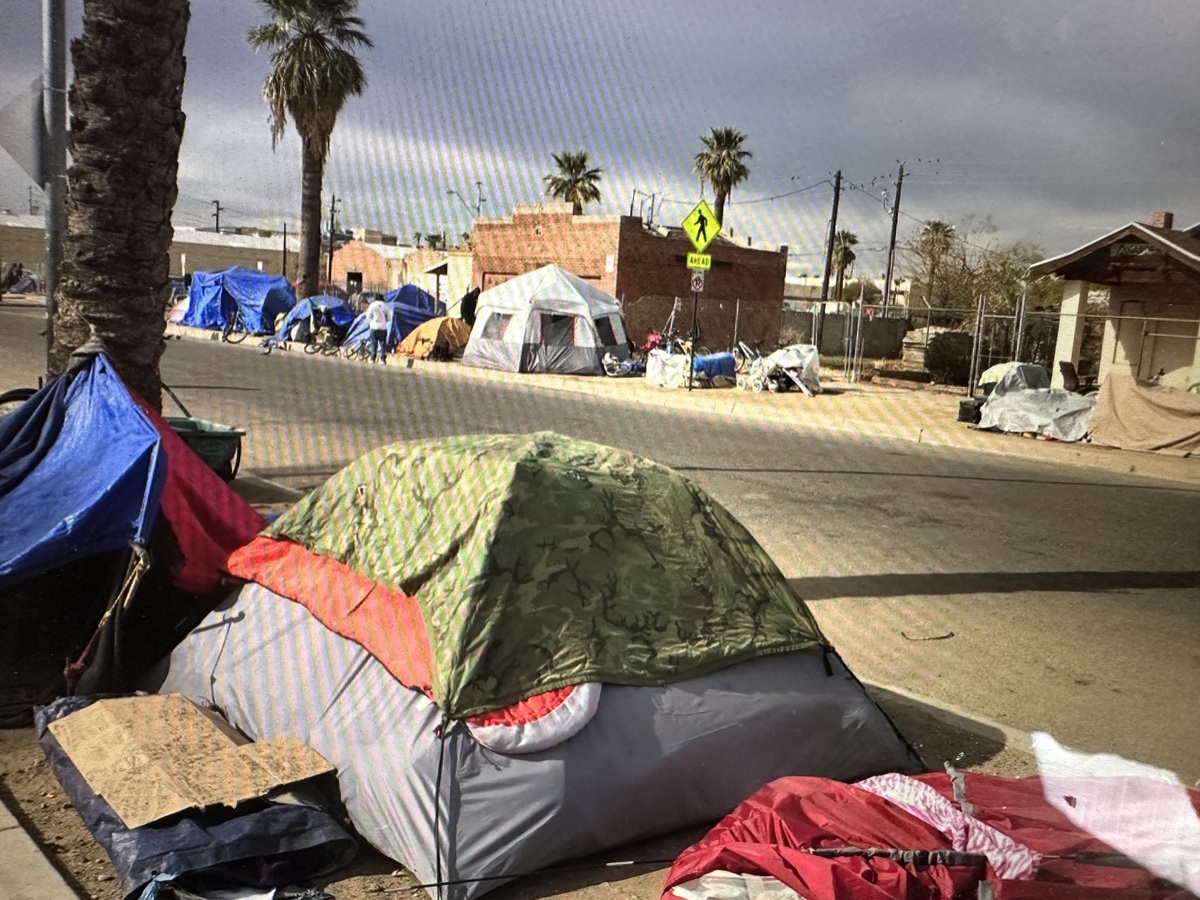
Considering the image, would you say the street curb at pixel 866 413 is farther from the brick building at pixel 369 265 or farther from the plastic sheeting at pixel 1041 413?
the brick building at pixel 369 265

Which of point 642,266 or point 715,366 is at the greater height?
point 642,266

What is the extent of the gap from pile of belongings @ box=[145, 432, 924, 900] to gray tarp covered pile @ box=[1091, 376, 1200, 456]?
508 inches

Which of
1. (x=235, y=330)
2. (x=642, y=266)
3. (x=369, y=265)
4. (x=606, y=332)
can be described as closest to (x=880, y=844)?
(x=606, y=332)

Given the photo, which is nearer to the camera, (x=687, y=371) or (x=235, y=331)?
(x=687, y=371)

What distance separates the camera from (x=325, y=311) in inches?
1176

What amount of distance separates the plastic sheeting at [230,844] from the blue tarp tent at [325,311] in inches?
1074

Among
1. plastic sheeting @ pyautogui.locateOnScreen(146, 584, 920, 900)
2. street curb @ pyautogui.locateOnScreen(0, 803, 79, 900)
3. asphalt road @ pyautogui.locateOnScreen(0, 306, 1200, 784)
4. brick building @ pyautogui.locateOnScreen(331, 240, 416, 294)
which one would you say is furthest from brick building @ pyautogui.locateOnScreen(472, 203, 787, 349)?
street curb @ pyautogui.locateOnScreen(0, 803, 79, 900)

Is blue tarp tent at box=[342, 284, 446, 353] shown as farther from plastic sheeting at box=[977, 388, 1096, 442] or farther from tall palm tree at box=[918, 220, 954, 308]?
tall palm tree at box=[918, 220, 954, 308]

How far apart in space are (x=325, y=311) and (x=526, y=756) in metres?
28.1

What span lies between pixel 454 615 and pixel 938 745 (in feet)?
8.01

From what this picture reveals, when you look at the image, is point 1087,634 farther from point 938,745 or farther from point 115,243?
point 115,243

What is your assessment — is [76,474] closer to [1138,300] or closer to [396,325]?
[1138,300]

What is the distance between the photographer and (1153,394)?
50.4 ft

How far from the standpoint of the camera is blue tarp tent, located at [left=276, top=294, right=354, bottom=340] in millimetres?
29812
